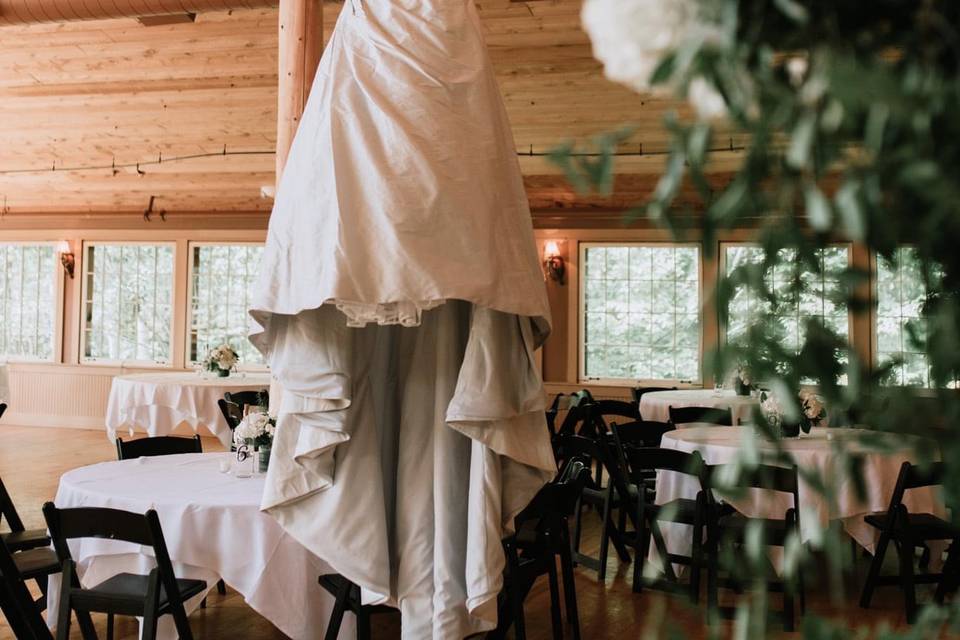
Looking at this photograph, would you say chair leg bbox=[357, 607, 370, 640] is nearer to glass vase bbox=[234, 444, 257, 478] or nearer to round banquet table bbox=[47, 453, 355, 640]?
round banquet table bbox=[47, 453, 355, 640]

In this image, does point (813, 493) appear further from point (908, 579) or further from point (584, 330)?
point (584, 330)

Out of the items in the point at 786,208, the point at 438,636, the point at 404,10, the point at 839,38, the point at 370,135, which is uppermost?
the point at 404,10

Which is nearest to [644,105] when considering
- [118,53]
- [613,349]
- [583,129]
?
[583,129]

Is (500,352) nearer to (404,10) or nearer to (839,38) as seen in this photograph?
(404,10)

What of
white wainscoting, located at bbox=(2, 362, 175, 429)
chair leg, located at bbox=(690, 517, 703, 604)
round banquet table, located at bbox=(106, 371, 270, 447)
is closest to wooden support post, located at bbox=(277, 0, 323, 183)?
chair leg, located at bbox=(690, 517, 703, 604)

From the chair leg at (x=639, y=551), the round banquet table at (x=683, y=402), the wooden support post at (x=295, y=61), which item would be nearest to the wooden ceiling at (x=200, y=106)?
the round banquet table at (x=683, y=402)

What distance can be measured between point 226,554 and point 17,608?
29.5 inches

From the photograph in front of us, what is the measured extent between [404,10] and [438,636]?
1.60 m

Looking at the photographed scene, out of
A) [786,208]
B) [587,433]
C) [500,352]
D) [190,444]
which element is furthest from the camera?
[587,433]

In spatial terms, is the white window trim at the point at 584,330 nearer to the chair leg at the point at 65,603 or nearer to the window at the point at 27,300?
the window at the point at 27,300

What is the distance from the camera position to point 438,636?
228cm

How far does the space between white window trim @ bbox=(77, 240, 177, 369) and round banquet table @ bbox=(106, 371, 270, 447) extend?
3.20 m

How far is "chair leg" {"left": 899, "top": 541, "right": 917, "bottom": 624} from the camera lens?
411cm

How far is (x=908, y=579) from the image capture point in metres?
4.14
